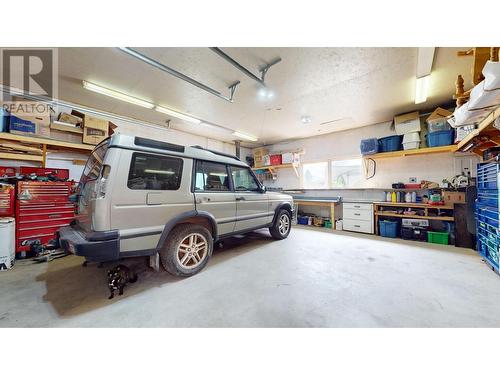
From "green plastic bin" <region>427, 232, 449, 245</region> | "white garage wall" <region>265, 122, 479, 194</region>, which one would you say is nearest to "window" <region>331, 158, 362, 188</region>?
"white garage wall" <region>265, 122, 479, 194</region>

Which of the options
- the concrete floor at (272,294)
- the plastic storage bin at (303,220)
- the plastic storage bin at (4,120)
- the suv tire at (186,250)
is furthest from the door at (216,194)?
the plastic storage bin at (303,220)

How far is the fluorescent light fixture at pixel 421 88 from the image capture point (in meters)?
3.07

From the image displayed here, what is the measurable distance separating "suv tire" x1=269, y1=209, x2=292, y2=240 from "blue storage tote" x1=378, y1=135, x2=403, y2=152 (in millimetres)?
3244

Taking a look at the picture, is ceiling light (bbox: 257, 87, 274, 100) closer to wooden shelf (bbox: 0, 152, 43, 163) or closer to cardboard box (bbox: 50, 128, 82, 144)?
cardboard box (bbox: 50, 128, 82, 144)

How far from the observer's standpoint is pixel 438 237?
3961 mm

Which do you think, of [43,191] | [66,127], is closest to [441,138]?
[66,127]

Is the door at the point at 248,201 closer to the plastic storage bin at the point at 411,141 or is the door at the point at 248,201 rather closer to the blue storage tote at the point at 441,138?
the plastic storage bin at the point at 411,141

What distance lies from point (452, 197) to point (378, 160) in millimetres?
1880

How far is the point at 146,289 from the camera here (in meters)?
2.07

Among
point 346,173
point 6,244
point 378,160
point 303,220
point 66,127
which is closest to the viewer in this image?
point 6,244

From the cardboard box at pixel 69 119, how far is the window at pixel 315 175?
666 centimetres

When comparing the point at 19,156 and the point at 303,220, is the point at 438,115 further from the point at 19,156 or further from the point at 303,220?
the point at 19,156

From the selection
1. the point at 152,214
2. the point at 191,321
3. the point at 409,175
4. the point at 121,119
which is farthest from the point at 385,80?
the point at 121,119

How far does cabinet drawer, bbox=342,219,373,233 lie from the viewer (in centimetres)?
481
